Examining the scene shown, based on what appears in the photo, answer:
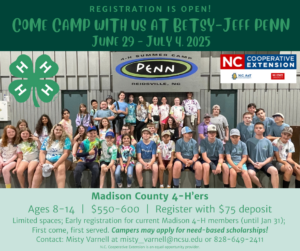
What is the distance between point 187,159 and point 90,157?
1726 millimetres

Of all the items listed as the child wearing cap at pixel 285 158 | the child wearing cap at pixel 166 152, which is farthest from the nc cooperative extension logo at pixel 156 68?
the child wearing cap at pixel 285 158

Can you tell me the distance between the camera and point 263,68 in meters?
2.80

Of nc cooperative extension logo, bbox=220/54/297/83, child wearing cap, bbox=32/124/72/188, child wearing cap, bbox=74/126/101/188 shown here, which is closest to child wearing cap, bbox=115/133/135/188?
child wearing cap, bbox=74/126/101/188

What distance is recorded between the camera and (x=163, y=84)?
7.25 metres

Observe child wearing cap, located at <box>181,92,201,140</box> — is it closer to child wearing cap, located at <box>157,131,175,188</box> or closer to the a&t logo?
child wearing cap, located at <box>157,131,175,188</box>

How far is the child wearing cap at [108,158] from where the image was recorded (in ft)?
12.8

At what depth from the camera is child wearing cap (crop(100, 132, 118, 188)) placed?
391cm

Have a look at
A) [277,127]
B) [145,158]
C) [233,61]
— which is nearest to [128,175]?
[145,158]

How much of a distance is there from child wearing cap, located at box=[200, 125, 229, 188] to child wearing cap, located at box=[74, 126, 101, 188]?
1862 millimetres

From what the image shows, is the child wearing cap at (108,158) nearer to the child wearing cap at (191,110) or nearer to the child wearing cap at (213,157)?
the child wearing cap at (213,157)

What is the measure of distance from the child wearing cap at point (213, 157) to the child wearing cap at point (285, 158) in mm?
981
